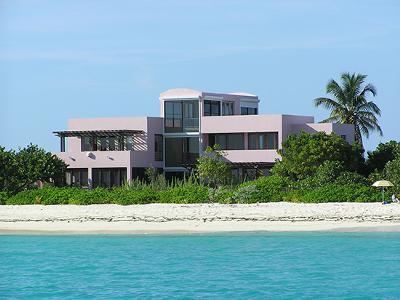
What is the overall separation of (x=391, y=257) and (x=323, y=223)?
22.3ft

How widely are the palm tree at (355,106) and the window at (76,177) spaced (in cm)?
1678

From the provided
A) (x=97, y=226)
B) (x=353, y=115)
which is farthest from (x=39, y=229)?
(x=353, y=115)

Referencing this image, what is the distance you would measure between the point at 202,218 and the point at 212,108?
18251 mm

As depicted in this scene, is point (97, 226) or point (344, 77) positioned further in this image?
point (344, 77)

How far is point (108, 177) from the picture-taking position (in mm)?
59969

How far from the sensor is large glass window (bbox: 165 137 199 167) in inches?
2392

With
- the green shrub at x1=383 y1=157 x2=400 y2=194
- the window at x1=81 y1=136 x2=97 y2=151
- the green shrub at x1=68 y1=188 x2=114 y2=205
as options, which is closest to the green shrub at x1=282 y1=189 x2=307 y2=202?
the green shrub at x1=383 y1=157 x2=400 y2=194

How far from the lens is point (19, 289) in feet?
102

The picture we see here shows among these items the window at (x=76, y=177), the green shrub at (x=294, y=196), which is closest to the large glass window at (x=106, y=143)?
the window at (x=76, y=177)

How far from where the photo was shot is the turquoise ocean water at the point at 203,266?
29.5 metres

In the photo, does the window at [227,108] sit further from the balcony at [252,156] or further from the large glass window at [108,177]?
the large glass window at [108,177]

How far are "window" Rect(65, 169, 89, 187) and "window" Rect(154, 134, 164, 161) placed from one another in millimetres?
4292

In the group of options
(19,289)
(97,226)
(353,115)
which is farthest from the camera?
(353,115)

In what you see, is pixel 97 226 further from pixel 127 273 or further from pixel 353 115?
pixel 353 115
